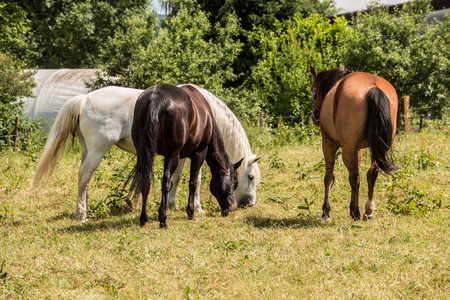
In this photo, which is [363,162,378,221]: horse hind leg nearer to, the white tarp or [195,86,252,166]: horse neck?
[195,86,252,166]: horse neck

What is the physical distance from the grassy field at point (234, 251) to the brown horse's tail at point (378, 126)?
2.83 feet

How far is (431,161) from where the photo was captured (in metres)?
9.04

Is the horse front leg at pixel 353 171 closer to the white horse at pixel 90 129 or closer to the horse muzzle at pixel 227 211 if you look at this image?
the horse muzzle at pixel 227 211

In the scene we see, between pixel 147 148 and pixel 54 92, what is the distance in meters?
13.1

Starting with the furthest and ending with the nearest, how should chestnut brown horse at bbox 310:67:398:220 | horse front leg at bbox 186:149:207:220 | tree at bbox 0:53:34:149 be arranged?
tree at bbox 0:53:34:149 < horse front leg at bbox 186:149:207:220 < chestnut brown horse at bbox 310:67:398:220

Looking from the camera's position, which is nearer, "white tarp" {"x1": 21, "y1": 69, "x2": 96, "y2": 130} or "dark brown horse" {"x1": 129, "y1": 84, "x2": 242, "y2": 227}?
"dark brown horse" {"x1": 129, "y1": 84, "x2": 242, "y2": 227}

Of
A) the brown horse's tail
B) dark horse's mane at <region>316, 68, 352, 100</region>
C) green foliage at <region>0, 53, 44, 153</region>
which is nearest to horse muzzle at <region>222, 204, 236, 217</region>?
dark horse's mane at <region>316, 68, 352, 100</region>

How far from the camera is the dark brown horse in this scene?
520 cm

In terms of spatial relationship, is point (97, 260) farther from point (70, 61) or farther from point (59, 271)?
point (70, 61)

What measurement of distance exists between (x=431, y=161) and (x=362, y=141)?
4435 mm

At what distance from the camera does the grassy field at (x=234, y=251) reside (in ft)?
11.5

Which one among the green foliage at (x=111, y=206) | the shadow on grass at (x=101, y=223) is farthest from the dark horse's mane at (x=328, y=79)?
the green foliage at (x=111, y=206)

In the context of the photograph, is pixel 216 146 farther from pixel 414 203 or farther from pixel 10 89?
pixel 10 89

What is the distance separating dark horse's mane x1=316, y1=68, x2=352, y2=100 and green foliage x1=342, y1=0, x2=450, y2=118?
9620 millimetres
